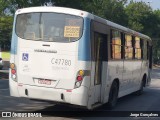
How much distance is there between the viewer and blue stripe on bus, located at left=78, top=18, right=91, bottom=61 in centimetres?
1108

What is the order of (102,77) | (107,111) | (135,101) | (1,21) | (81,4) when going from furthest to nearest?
(1,21) < (81,4) < (135,101) < (107,111) < (102,77)

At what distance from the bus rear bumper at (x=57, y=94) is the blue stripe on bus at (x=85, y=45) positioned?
0.80 m

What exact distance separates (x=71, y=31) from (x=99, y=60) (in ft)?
4.99

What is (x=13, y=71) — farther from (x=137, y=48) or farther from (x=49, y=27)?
(x=137, y=48)

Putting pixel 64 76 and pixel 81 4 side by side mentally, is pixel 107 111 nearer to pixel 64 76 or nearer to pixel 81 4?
pixel 64 76

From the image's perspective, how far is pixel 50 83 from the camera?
11.2 metres

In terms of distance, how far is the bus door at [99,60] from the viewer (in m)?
12.0

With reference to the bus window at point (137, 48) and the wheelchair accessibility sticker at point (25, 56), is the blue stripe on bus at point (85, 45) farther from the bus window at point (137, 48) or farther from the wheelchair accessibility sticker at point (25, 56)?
the bus window at point (137, 48)

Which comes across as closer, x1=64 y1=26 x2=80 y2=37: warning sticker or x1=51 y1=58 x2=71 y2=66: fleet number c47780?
x1=51 y1=58 x2=71 y2=66: fleet number c47780

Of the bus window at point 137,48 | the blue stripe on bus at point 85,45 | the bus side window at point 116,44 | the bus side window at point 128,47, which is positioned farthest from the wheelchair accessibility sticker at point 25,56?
the bus window at point 137,48

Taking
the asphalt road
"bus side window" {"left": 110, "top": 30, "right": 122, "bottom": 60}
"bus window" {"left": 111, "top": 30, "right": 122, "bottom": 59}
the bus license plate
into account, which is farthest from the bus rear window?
"bus window" {"left": 111, "top": 30, "right": 122, "bottom": 59}

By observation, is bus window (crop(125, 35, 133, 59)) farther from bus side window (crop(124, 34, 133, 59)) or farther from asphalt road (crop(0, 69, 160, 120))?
asphalt road (crop(0, 69, 160, 120))

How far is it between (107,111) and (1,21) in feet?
84.1

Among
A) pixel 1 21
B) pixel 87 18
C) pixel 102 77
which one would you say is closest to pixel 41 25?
pixel 87 18
